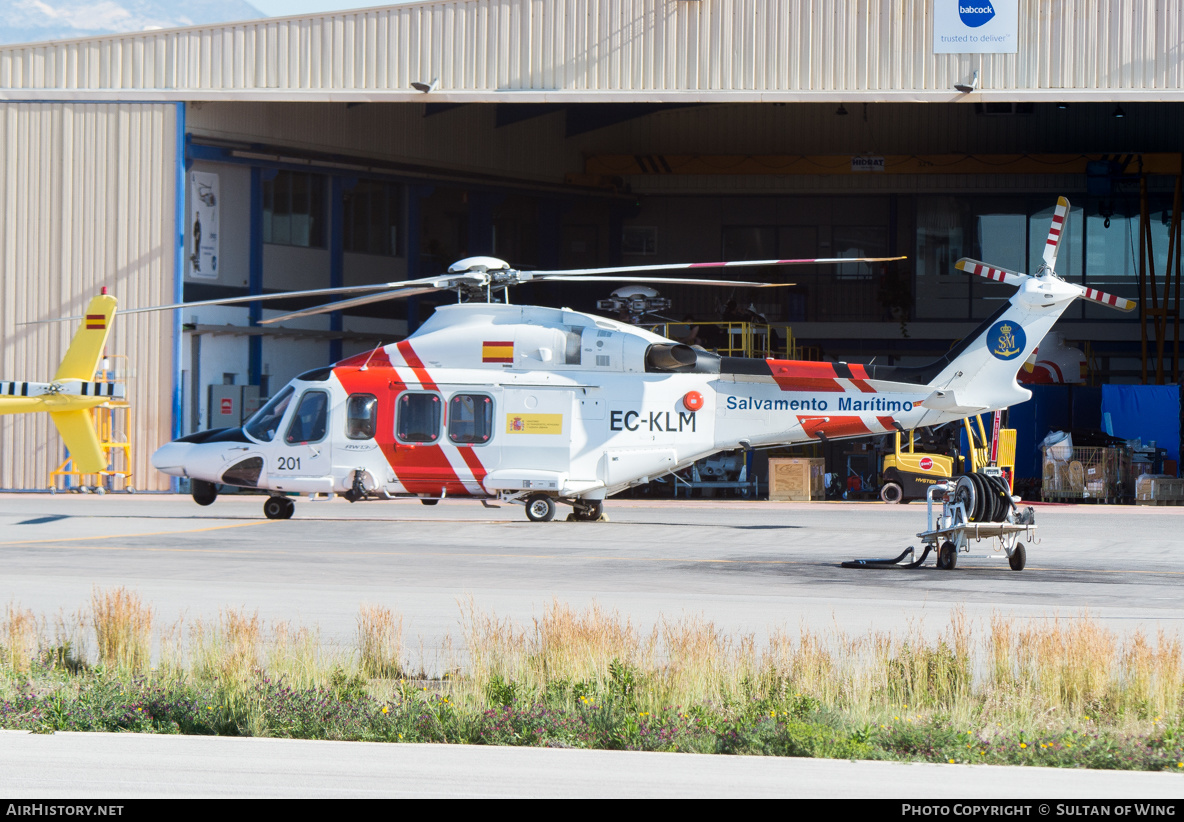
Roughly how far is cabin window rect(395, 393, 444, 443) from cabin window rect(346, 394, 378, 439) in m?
0.44

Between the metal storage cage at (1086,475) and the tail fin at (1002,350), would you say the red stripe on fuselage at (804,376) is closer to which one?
the tail fin at (1002,350)

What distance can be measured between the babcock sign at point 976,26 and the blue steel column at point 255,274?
59.4 ft

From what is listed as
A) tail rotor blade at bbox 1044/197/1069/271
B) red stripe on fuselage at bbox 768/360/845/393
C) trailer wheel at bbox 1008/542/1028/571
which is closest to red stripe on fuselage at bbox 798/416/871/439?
red stripe on fuselage at bbox 768/360/845/393

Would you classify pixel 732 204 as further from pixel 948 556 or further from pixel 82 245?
pixel 948 556

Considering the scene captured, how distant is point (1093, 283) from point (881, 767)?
1737 inches

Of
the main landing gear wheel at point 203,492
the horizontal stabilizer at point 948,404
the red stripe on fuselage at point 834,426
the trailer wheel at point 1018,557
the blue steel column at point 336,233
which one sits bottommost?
the trailer wheel at point 1018,557

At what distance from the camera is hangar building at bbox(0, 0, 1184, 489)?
28.2m

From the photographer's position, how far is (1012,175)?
46.9m

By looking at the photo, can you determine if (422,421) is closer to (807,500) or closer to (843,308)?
(807,500)

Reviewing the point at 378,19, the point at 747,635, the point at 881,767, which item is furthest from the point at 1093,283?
the point at 881,767

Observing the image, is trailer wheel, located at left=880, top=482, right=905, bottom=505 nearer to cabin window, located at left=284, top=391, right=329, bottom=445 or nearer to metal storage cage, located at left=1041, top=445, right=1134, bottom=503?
metal storage cage, located at left=1041, top=445, right=1134, bottom=503

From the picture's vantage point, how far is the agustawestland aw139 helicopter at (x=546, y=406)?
21188 millimetres

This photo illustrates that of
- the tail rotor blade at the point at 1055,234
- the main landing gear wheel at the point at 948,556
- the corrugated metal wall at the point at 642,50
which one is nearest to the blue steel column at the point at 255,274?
the corrugated metal wall at the point at 642,50

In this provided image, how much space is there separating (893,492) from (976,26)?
10.5 meters
